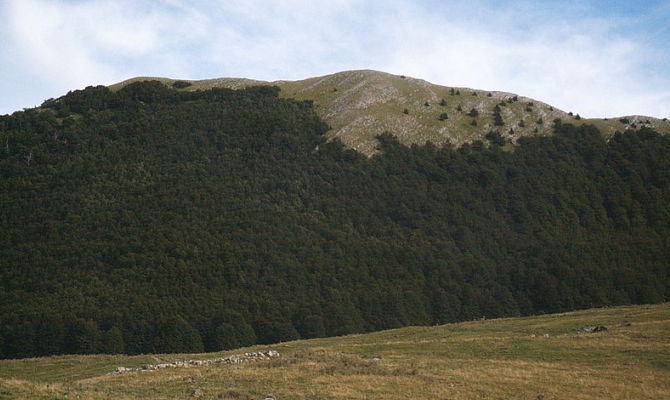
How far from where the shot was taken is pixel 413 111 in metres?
147

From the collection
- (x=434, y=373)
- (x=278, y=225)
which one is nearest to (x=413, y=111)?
(x=278, y=225)

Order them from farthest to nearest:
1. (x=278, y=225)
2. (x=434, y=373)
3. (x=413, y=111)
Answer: (x=413, y=111) < (x=278, y=225) < (x=434, y=373)

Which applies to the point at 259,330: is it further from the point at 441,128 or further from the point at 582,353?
the point at 441,128

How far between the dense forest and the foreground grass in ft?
107

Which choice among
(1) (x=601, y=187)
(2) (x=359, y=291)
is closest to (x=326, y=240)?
(2) (x=359, y=291)

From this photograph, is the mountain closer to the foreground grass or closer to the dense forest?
the dense forest

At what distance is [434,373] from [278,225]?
254 feet

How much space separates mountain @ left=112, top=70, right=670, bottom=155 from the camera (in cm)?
13812

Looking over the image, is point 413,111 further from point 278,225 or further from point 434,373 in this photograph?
point 434,373

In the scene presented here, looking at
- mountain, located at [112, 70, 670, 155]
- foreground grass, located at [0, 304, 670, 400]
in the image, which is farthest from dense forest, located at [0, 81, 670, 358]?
foreground grass, located at [0, 304, 670, 400]

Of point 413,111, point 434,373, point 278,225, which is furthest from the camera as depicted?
point 413,111

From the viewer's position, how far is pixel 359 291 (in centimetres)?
9956

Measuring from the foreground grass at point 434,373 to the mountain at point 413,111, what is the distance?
86363 millimetres

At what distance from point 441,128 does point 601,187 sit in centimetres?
3901
